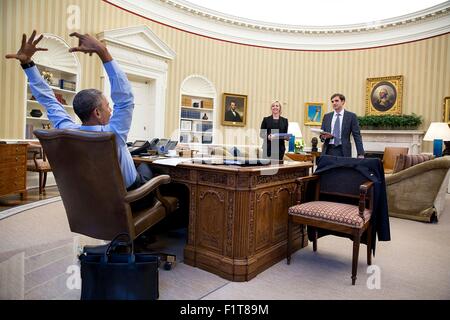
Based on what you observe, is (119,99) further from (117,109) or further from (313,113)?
(313,113)

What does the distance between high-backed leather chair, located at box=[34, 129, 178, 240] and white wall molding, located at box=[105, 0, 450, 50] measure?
619cm

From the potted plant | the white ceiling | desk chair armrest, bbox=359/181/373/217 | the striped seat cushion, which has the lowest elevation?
the striped seat cushion

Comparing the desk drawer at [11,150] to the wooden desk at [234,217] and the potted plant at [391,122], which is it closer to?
the wooden desk at [234,217]

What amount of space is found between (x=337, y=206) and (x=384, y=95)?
7243 mm

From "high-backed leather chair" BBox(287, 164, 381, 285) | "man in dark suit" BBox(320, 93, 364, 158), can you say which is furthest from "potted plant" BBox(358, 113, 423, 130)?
"high-backed leather chair" BBox(287, 164, 381, 285)

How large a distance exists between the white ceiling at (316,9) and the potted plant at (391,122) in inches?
109

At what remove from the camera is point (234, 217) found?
249cm

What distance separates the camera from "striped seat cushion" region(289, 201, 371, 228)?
248 cm

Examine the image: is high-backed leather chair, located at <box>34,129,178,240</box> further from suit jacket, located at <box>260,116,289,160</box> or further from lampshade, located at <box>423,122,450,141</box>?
lampshade, located at <box>423,122,450,141</box>

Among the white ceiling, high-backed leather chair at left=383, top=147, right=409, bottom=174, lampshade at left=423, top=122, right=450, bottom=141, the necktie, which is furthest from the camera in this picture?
the white ceiling

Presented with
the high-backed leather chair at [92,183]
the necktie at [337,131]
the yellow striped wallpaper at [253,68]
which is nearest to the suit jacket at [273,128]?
the necktie at [337,131]
